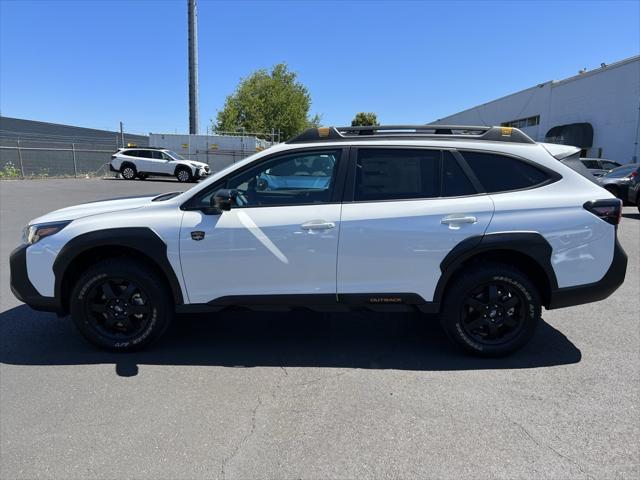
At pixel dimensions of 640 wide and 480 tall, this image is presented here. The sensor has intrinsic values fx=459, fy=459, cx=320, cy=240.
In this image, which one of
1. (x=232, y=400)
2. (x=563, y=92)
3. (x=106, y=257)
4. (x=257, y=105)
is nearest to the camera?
(x=232, y=400)

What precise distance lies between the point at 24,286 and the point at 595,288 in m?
4.68

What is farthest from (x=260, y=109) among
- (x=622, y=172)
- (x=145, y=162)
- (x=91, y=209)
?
(x=91, y=209)

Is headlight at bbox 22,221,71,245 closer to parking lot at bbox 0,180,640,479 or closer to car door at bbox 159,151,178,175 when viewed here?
parking lot at bbox 0,180,640,479

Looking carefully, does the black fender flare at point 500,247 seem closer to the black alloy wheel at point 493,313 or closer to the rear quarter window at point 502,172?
the black alloy wheel at point 493,313

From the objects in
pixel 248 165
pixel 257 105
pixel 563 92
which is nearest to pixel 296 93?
pixel 257 105

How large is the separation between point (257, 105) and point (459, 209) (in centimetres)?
4693

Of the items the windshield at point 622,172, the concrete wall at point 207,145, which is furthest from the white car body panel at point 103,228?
the concrete wall at point 207,145

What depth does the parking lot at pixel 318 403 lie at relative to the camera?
8.41 feet

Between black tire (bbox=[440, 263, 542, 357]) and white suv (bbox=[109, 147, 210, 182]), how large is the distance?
2300cm

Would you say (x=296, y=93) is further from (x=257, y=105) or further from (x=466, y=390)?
(x=466, y=390)

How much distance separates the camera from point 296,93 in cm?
5150

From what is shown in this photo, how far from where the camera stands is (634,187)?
13758 mm

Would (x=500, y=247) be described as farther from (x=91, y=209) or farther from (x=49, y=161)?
(x=49, y=161)

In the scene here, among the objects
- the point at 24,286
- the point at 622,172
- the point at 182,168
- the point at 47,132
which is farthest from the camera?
the point at 47,132
